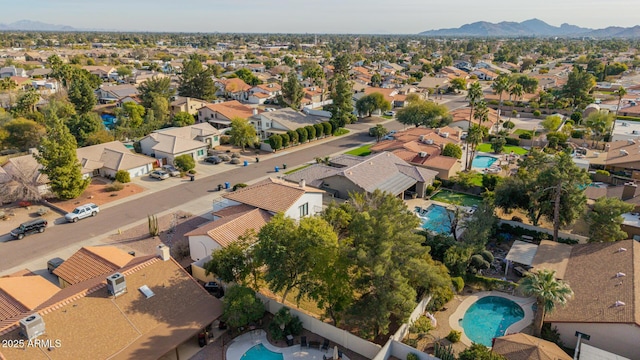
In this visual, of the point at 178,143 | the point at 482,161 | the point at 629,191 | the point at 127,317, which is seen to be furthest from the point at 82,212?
the point at 629,191

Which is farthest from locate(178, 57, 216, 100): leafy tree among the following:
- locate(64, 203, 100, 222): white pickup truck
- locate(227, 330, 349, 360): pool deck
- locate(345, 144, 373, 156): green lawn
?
locate(227, 330, 349, 360): pool deck

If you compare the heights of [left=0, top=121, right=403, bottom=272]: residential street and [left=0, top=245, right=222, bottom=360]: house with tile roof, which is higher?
[left=0, top=245, right=222, bottom=360]: house with tile roof

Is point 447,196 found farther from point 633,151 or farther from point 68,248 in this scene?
point 68,248

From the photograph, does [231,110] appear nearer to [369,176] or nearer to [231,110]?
[231,110]

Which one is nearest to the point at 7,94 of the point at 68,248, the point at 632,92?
the point at 68,248

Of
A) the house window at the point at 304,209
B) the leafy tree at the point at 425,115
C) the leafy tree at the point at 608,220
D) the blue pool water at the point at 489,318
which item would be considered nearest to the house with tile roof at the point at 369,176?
the house window at the point at 304,209

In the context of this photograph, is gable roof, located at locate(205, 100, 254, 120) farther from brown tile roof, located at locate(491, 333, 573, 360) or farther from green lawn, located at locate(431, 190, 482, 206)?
brown tile roof, located at locate(491, 333, 573, 360)
